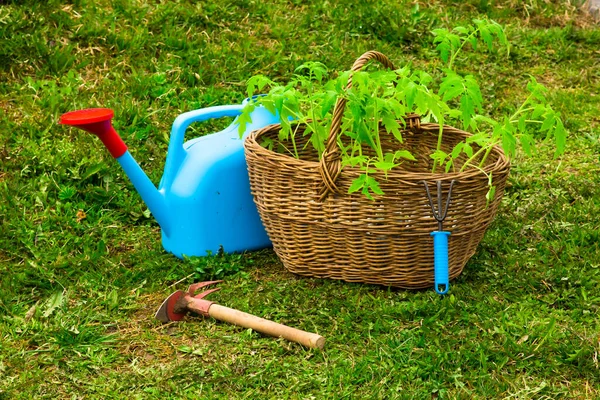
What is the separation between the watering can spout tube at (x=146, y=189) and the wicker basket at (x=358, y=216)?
0.36 m

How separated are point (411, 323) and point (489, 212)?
0.49 meters

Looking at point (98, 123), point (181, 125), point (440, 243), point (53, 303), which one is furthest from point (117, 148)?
point (440, 243)

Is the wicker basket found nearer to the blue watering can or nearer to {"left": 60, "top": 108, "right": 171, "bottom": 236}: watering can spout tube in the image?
the blue watering can

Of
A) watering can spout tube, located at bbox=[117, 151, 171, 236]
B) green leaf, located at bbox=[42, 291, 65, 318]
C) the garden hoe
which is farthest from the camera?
watering can spout tube, located at bbox=[117, 151, 171, 236]

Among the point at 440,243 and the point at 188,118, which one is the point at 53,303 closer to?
the point at 188,118

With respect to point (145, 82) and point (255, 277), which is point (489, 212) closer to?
point (255, 277)

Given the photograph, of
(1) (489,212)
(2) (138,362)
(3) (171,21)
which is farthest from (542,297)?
(3) (171,21)

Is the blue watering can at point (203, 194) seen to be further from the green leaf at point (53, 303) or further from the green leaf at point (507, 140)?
the green leaf at point (507, 140)

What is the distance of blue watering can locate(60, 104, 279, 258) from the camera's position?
3.21 metres

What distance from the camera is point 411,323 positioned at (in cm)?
286

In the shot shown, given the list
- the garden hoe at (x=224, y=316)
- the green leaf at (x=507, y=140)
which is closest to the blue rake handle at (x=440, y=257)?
the green leaf at (x=507, y=140)

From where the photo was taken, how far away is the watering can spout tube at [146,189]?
3.08 m

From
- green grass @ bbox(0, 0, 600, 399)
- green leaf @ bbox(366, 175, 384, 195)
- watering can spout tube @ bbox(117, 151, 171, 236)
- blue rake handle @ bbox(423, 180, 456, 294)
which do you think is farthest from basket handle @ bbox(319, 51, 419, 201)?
watering can spout tube @ bbox(117, 151, 171, 236)

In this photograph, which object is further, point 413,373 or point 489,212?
point 489,212
